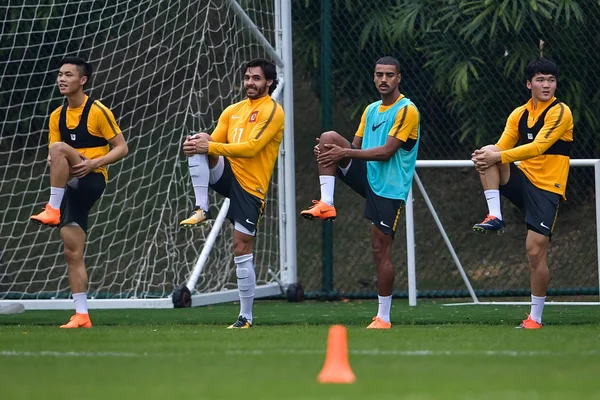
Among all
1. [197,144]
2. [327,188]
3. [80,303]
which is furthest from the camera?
[80,303]

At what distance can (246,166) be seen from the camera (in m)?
8.80

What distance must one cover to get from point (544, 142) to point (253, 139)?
79.2 inches

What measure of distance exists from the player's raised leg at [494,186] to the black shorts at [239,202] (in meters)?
1.58

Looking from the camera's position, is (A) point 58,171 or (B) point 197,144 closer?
(B) point 197,144

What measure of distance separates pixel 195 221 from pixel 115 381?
3.13 m

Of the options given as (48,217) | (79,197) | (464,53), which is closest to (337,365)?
(48,217)

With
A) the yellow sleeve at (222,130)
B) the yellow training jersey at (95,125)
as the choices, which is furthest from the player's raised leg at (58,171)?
the yellow sleeve at (222,130)

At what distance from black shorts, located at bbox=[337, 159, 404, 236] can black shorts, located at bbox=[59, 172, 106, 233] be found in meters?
1.79

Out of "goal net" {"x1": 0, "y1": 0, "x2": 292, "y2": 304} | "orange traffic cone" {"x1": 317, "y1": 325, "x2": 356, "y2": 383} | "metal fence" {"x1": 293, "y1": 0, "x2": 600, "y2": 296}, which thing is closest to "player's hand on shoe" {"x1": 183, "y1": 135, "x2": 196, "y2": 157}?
"goal net" {"x1": 0, "y1": 0, "x2": 292, "y2": 304}

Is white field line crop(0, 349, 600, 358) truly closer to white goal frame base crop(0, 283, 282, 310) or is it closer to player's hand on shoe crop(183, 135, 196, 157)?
player's hand on shoe crop(183, 135, 196, 157)

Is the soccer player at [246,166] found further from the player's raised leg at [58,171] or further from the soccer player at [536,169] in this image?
the soccer player at [536,169]

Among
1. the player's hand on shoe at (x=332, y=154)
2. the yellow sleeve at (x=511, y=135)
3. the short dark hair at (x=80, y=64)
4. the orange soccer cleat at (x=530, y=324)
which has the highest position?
the short dark hair at (x=80, y=64)

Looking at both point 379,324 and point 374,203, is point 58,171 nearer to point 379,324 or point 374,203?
point 374,203

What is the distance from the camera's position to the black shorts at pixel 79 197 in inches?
356
